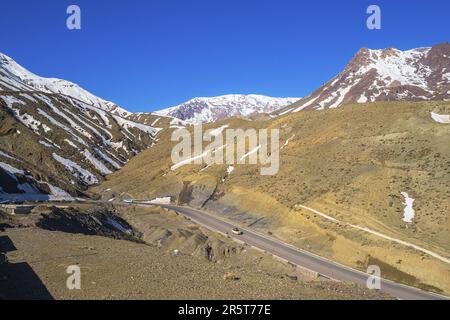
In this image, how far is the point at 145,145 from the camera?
152 meters

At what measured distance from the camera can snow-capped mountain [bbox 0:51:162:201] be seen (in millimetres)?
75375

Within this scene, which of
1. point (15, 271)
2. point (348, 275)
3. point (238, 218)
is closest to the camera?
point (15, 271)

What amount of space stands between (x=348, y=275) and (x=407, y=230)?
10267mm

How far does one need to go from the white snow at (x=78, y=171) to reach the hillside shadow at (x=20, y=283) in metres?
81.5

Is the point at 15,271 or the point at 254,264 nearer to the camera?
the point at 15,271

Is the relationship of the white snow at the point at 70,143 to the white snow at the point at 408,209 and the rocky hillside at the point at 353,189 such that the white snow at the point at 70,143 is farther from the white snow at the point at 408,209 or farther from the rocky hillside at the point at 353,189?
the white snow at the point at 408,209

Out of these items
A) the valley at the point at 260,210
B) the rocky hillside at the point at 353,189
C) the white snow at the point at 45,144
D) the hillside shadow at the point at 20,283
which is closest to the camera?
the hillside shadow at the point at 20,283

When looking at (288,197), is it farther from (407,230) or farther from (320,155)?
(407,230)

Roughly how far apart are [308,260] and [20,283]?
29.4 m

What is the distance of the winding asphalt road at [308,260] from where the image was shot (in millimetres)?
33500

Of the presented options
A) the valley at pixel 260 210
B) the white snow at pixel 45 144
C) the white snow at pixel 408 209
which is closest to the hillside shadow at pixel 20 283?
the valley at pixel 260 210

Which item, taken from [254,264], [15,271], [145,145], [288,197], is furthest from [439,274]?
[145,145]

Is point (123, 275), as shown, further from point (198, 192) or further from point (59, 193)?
point (59, 193)

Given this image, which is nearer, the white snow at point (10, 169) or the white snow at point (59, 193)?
the white snow at point (10, 169)
